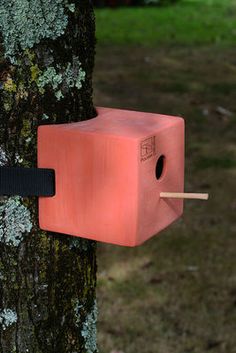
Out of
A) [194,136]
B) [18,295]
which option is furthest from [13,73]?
[194,136]

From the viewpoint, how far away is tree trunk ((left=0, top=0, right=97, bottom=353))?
1612 millimetres

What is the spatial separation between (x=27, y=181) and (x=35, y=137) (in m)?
0.09

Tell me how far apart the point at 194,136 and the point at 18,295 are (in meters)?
4.45

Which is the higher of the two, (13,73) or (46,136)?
(13,73)

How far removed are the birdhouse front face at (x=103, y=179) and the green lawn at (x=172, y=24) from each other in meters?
8.08

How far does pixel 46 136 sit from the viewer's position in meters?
1.61

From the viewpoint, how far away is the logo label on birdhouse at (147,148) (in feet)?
5.21

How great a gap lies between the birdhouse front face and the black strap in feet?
0.06

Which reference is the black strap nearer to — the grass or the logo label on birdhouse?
the logo label on birdhouse

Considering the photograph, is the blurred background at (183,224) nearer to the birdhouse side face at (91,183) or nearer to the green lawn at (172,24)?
the green lawn at (172,24)

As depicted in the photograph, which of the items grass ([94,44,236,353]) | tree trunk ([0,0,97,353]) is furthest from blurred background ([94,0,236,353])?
tree trunk ([0,0,97,353])

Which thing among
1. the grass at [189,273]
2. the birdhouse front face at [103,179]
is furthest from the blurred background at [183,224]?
the birdhouse front face at [103,179]

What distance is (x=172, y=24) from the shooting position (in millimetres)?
11094

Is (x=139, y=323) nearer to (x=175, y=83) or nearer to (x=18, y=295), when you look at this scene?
(x=18, y=295)
